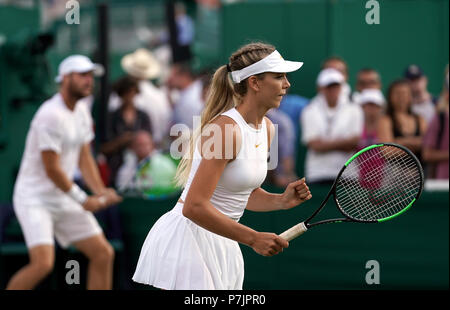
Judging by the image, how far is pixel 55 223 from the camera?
674 centimetres

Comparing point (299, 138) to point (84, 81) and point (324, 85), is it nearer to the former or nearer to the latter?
point (324, 85)

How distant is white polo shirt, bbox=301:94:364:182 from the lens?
762cm

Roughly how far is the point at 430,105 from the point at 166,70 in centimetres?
522

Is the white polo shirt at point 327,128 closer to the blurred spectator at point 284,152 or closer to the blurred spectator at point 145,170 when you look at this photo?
the blurred spectator at point 284,152

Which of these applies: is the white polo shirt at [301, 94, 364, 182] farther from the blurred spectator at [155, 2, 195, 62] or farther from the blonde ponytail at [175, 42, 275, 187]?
the blurred spectator at [155, 2, 195, 62]

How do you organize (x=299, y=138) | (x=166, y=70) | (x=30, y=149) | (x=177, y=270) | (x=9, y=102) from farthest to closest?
(x=166, y=70) → (x=9, y=102) → (x=299, y=138) → (x=30, y=149) → (x=177, y=270)

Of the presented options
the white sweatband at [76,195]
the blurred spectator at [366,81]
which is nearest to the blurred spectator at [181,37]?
the blurred spectator at [366,81]

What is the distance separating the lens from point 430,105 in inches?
335

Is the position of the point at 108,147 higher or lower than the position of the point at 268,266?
higher

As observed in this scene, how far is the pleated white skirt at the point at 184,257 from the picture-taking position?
4234 mm

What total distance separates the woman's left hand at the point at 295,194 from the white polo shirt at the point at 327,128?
323 centimetres
